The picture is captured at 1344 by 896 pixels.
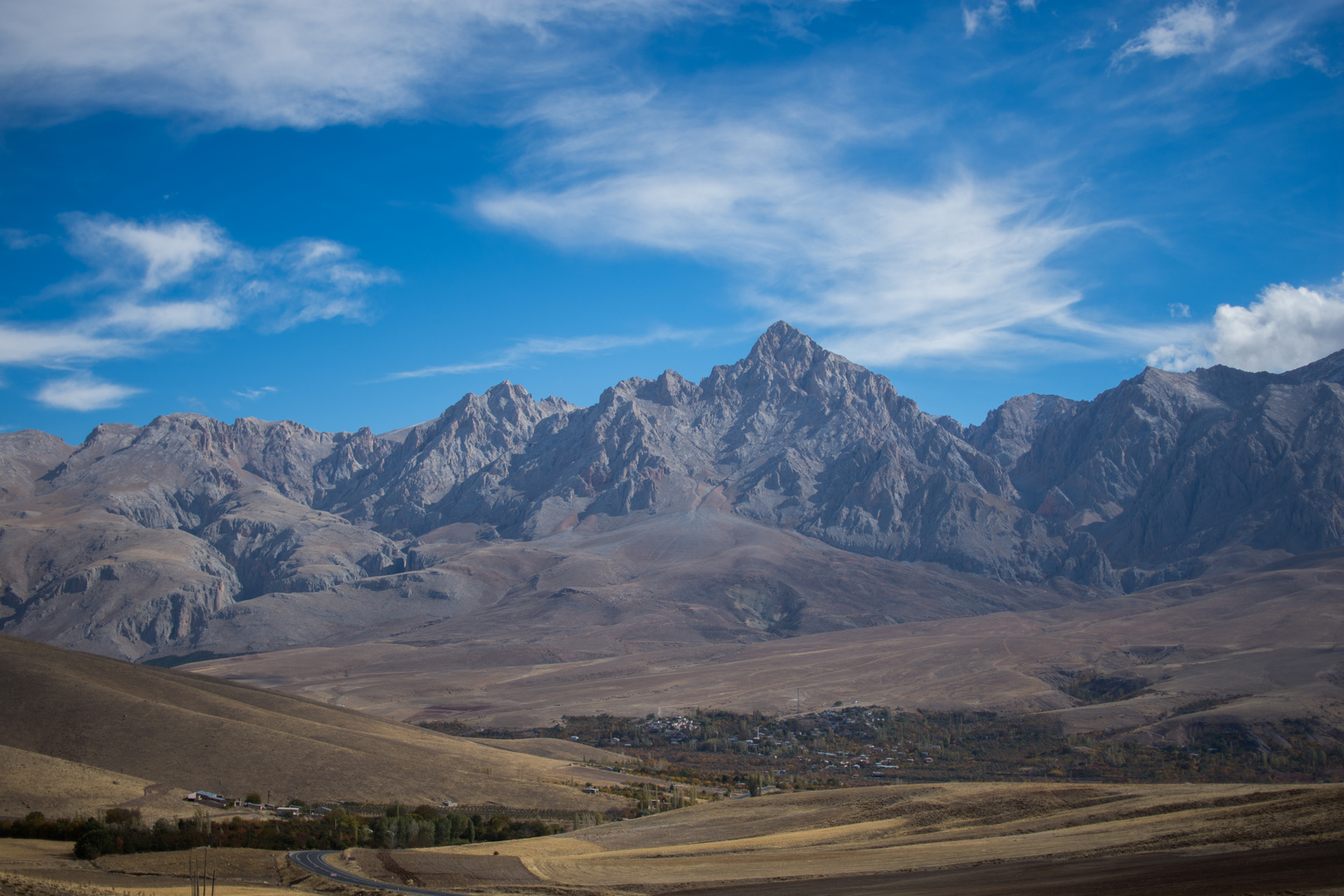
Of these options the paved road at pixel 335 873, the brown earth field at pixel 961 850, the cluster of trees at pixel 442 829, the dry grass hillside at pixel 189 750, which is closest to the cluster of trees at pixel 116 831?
the paved road at pixel 335 873

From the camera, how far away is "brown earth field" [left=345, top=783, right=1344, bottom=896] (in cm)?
3122

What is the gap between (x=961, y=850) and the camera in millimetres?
39156

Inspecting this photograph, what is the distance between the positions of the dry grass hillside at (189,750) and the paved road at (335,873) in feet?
69.2

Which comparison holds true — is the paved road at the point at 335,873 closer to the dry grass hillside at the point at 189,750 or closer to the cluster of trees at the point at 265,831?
the cluster of trees at the point at 265,831

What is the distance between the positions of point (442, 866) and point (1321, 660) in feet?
570

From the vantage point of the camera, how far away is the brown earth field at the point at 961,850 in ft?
102

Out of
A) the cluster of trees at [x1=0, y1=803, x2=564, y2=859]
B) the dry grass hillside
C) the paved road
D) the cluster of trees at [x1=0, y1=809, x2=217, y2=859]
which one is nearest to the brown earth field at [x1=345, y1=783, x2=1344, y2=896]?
the paved road

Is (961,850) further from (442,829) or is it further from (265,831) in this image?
(265,831)

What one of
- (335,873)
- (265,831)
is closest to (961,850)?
(335,873)

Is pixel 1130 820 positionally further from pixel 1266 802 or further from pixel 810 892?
pixel 810 892

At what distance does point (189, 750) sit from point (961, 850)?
63167 millimetres

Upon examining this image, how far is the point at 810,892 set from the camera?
33406 millimetres

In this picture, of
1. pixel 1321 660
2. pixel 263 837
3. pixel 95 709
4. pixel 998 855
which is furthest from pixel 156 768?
pixel 1321 660

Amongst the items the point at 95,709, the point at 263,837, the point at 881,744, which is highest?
the point at 95,709
